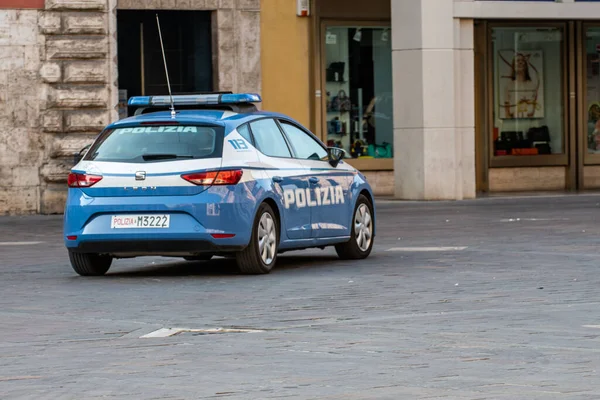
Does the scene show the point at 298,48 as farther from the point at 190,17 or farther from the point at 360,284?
the point at 360,284

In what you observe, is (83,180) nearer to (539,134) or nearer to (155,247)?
(155,247)

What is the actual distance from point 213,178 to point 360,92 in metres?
16.1

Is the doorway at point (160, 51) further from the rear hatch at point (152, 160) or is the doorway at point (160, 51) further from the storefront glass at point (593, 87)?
the rear hatch at point (152, 160)

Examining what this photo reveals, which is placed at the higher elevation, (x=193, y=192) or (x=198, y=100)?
(x=198, y=100)

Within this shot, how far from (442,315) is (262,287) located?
2489mm

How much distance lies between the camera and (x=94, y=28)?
24.4 metres

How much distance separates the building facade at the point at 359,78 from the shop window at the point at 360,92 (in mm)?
24

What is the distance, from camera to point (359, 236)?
15.3 meters

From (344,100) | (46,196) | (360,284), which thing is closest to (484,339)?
(360,284)

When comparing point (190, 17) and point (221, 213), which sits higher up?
point (190, 17)

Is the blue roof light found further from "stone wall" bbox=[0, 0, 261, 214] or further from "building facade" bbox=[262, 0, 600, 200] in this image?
"building facade" bbox=[262, 0, 600, 200]

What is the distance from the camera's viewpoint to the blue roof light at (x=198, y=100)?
47.0 feet

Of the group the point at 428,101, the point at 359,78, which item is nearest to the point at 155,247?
the point at 428,101

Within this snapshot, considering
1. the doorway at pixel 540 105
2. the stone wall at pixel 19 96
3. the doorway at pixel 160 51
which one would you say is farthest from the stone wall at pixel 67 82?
the doorway at pixel 540 105
